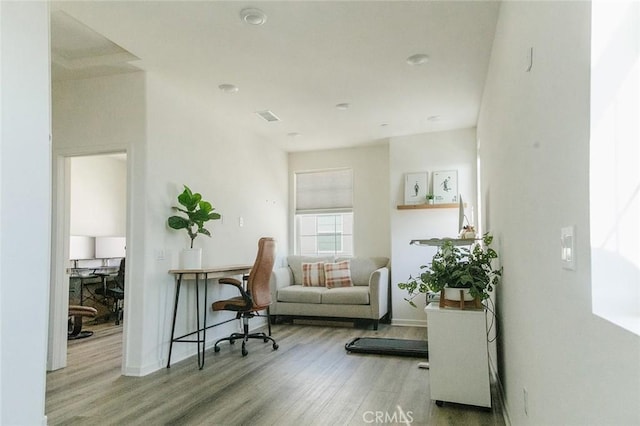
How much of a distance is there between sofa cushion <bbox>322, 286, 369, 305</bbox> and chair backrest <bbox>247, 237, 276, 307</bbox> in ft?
4.09

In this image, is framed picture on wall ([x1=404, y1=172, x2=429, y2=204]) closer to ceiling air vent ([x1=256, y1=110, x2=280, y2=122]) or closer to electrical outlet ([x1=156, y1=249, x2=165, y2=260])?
ceiling air vent ([x1=256, y1=110, x2=280, y2=122])

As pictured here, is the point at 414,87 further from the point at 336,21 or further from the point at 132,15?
the point at 132,15

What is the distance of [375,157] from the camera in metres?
6.28

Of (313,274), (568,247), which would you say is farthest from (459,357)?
(313,274)

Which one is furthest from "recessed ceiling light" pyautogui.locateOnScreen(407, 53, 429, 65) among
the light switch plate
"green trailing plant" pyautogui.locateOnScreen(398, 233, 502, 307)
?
the light switch plate

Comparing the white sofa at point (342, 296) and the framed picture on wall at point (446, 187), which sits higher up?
the framed picture on wall at point (446, 187)

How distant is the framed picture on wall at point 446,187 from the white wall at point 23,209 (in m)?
4.57

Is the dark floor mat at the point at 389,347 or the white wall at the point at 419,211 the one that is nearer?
the dark floor mat at the point at 389,347

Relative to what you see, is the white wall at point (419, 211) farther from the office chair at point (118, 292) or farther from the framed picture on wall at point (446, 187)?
the office chair at point (118, 292)

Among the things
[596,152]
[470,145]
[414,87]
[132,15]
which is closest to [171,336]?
[132,15]

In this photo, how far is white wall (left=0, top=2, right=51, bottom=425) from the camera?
1597 mm

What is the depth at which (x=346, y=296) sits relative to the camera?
5.28 meters

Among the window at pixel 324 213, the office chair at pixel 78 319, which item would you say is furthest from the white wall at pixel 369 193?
the office chair at pixel 78 319

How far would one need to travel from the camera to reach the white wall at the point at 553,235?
0.87 m
